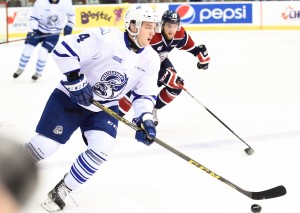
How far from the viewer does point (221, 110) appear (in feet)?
16.8

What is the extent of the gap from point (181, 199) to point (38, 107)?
2840mm

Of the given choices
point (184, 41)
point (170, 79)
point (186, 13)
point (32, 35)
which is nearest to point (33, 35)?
point (32, 35)

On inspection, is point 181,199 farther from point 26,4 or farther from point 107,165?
point 26,4

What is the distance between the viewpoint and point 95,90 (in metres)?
2.52

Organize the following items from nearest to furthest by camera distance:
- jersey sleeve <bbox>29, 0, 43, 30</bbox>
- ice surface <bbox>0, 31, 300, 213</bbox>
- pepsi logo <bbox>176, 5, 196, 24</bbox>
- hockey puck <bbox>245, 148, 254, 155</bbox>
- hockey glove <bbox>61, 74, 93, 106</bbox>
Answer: hockey glove <bbox>61, 74, 93, 106</bbox> → ice surface <bbox>0, 31, 300, 213</bbox> → hockey puck <bbox>245, 148, 254, 155</bbox> → jersey sleeve <bbox>29, 0, 43, 30</bbox> → pepsi logo <bbox>176, 5, 196, 24</bbox>

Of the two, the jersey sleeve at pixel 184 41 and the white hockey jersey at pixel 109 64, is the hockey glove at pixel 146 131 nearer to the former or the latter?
the white hockey jersey at pixel 109 64

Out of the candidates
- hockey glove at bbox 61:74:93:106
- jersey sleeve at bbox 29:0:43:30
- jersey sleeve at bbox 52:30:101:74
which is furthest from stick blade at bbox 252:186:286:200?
jersey sleeve at bbox 29:0:43:30

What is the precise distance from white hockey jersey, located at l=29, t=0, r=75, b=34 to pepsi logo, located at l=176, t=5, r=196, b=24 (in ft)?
19.7

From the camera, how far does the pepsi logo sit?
1263cm

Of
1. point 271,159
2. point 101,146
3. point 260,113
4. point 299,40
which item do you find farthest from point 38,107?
point 299,40

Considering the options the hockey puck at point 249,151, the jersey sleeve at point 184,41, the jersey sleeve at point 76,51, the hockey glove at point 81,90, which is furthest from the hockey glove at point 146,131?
the jersey sleeve at point 184,41

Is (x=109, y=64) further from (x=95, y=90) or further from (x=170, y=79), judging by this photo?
(x=170, y=79)

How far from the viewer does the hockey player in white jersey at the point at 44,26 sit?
22.3 ft

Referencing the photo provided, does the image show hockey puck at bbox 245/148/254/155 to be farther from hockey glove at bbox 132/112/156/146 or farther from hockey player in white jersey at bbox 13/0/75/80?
hockey player in white jersey at bbox 13/0/75/80
